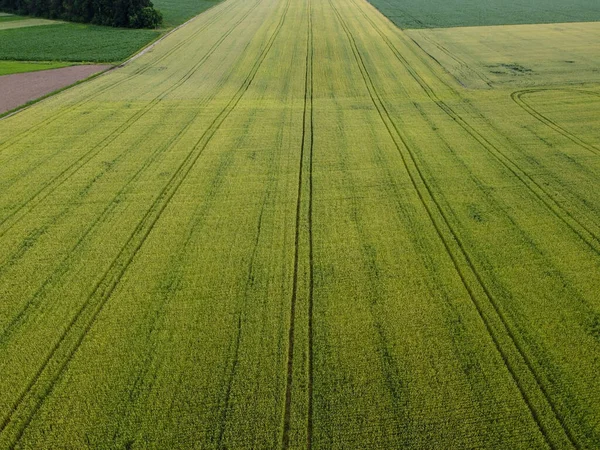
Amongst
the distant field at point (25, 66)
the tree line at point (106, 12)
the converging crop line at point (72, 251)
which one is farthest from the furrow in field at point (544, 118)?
the tree line at point (106, 12)

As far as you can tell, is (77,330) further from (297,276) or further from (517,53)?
(517,53)

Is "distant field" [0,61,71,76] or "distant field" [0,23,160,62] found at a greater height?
"distant field" [0,23,160,62]

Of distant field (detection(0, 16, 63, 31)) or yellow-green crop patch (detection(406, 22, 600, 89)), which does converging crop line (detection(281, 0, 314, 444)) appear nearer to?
yellow-green crop patch (detection(406, 22, 600, 89))

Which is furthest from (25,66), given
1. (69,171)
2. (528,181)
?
(528,181)

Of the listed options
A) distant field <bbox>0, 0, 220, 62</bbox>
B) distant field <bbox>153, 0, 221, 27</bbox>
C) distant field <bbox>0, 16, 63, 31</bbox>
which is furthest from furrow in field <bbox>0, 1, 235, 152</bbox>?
distant field <bbox>0, 16, 63, 31</bbox>

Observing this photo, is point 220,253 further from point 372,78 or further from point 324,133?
point 372,78

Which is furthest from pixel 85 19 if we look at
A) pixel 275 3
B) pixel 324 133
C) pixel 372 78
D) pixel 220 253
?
pixel 220 253
